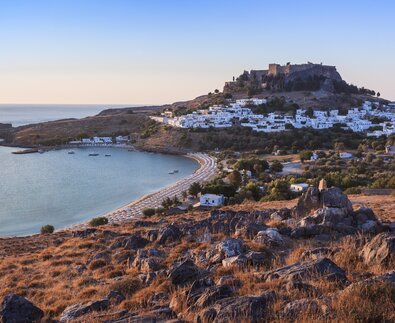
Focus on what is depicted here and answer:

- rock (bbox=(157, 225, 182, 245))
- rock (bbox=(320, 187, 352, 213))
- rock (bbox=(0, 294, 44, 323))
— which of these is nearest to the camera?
rock (bbox=(0, 294, 44, 323))

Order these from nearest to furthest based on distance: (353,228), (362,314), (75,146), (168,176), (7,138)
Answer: (362,314) < (353,228) < (168,176) < (75,146) < (7,138)

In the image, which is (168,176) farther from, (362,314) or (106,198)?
(362,314)

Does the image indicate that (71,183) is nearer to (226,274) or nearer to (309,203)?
(309,203)

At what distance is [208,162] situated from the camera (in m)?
53.6

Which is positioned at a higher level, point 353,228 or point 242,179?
point 353,228

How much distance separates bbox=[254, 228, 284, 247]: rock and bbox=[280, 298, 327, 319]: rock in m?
4.17

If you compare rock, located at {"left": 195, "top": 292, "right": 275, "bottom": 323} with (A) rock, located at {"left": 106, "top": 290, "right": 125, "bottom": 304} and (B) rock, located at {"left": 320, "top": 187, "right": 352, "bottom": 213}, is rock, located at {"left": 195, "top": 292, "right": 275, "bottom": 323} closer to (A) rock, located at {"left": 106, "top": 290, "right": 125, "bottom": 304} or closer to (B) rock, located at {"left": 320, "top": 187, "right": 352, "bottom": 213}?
(A) rock, located at {"left": 106, "top": 290, "right": 125, "bottom": 304}

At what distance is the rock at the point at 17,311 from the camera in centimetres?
470

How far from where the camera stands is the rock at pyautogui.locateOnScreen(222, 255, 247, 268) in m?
6.61

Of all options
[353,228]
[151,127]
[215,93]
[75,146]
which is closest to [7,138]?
[75,146]

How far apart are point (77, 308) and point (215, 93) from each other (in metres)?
100

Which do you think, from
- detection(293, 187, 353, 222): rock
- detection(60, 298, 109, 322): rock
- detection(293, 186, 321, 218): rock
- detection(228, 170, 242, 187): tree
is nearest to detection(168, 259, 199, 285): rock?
detection(60, 298, 109, 322): rock

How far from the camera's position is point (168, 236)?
10281 mm

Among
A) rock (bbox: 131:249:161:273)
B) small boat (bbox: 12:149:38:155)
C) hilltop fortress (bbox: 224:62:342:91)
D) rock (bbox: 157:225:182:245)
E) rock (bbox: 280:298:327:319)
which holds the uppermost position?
hilltop fortress (bbox: 224:62:342:91)
